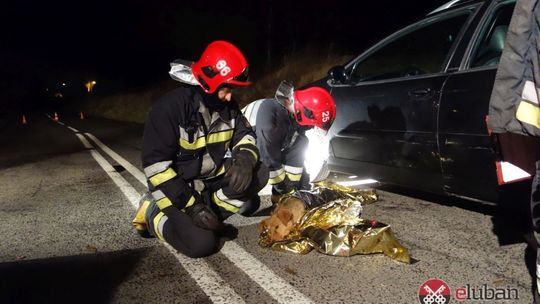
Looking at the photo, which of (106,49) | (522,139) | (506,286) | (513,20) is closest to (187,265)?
(506,286)

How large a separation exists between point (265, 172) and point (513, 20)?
2207mm

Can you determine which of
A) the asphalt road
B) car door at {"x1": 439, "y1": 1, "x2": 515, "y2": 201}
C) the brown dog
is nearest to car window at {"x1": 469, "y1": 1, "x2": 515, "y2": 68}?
car door at {"x1": 439, "y1": 1, "x2": 515, "y2": 201}

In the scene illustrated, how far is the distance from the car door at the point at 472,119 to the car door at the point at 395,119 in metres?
0.11

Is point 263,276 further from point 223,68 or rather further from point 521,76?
point 521,76

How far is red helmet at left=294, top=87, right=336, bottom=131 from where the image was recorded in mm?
3881

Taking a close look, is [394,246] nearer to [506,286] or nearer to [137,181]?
[506,286]

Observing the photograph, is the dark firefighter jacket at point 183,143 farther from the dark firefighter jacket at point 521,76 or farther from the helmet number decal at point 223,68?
the dark firefighter jacket at point 521,76

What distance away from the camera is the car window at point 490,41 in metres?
3.15

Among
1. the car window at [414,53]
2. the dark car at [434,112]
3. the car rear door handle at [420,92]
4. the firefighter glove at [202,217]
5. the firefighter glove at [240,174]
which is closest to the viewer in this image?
the firefighter glove at [202,217]

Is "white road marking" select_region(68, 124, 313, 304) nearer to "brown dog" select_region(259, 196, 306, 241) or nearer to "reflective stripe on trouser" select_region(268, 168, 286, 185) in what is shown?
"brown dog" select_region(259, 196, 306, 241)

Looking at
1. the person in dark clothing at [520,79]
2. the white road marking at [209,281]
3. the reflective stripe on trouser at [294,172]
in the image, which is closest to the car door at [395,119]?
the reflective stripe on trouser at [294,172]

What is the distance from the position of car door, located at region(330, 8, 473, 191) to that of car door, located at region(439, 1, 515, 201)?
0.11 meters

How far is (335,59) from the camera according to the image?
54.4 ft
